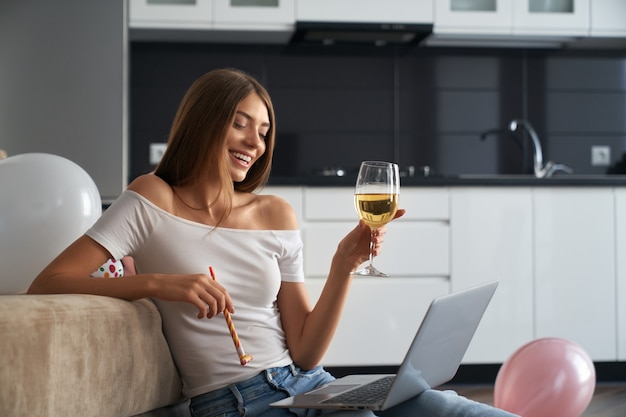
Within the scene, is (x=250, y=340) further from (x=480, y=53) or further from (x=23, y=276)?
(x=480, y=53)

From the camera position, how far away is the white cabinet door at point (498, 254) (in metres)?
4.10

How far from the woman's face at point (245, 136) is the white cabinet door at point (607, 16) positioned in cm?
332

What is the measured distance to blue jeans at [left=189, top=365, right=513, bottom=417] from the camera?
1.46 metres

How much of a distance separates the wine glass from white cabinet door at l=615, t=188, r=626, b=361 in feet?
9.34

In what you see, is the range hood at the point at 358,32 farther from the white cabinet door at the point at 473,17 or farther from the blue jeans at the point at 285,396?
the blue jeans at the point at 285,396

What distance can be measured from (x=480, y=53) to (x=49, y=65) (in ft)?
7.74

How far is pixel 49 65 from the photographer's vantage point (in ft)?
14.4

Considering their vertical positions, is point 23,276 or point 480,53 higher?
point 480,53

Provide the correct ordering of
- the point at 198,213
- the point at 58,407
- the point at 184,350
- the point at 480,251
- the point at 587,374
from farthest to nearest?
the point at 480,251 → the point at 587,374 → the point at 198,213 → the point at 184,350 → the point at 58,407

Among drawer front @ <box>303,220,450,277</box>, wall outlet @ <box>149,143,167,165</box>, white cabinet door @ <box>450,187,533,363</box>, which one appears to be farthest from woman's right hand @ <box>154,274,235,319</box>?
wall outlet @ <box>149,143,167,165</box>

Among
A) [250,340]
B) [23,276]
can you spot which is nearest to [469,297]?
[250,340]

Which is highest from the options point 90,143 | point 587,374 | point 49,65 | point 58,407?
point 49,65

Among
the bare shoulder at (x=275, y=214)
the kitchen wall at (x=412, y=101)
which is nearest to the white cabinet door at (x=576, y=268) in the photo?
the kitchen wall at (x=412, y=101)

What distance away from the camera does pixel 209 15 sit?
4.39 meters
